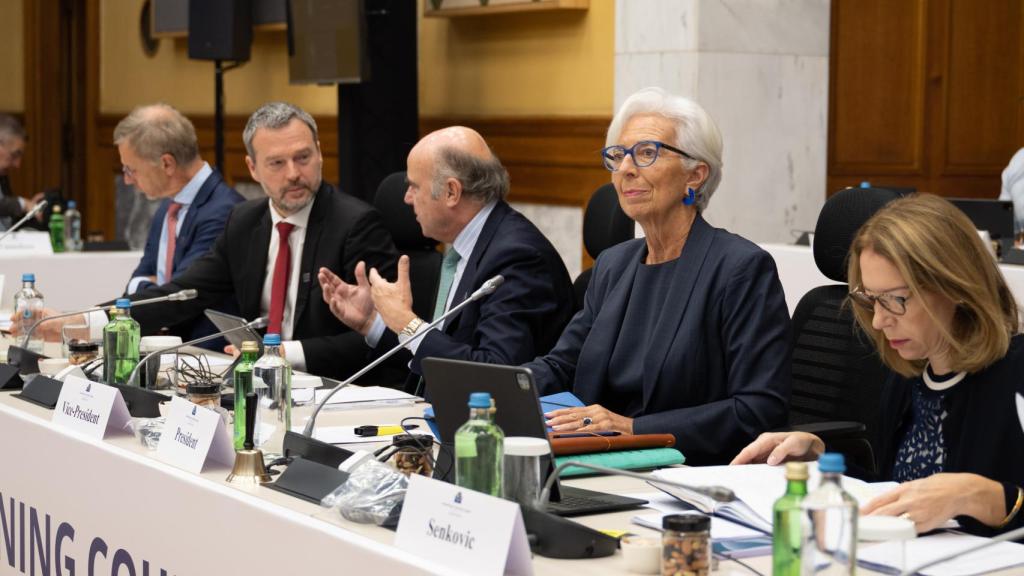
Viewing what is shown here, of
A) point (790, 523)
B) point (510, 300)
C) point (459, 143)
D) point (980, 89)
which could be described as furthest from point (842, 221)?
point (980, 89)

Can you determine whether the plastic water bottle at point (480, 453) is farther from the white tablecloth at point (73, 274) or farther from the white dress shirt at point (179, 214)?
the white tablecloth at point (73, 274)

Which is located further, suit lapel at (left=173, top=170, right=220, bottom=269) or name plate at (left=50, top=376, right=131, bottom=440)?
suit lapel at (left=173, top=170, right=220, bottom=269)

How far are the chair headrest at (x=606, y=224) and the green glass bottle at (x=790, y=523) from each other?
2.19 meters

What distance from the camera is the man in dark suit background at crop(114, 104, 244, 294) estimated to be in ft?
14.8

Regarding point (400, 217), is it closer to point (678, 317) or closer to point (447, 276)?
point (447, 276)

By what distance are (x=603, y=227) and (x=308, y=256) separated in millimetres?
828

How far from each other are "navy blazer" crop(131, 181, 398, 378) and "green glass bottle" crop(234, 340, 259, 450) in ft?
3.86

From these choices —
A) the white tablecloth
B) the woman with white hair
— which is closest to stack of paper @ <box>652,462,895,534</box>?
the woman with white hair

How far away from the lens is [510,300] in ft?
10.6

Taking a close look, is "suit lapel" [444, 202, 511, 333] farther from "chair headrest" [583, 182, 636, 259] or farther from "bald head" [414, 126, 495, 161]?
"chair headrest" [583, 182, 636, 259]

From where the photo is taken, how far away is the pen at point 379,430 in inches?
96.7

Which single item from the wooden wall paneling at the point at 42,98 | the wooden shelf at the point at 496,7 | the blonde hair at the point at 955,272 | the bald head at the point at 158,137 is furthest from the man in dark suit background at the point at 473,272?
the wooden wall paneling at the point at 42,98

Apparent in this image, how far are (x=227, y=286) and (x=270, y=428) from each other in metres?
1.74

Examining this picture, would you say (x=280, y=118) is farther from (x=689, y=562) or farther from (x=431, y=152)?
(x=689, y=562)
